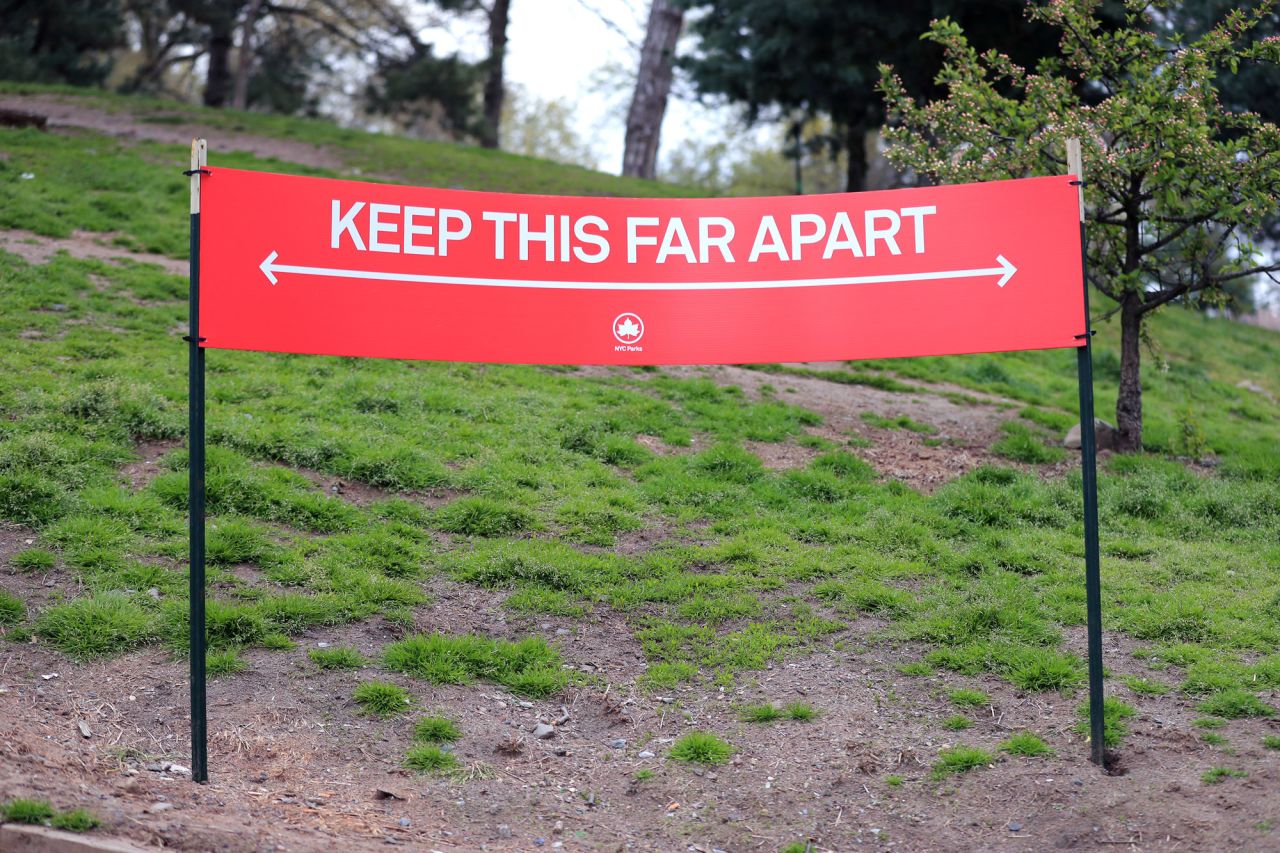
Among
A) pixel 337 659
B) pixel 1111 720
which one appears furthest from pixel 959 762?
pixel 337 659

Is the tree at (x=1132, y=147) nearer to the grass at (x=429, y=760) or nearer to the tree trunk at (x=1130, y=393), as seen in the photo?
the tree trunk at (x=1130, y=393)

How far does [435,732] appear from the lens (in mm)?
6215

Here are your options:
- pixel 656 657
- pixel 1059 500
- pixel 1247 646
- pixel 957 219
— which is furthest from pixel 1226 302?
pixel 656 657

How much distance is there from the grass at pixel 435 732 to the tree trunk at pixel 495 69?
20396 millimetres

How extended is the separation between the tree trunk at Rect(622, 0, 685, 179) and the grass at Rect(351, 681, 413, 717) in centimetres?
1715

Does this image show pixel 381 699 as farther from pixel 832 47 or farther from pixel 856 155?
pixel 856 155

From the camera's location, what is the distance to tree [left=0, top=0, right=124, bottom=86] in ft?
78.7

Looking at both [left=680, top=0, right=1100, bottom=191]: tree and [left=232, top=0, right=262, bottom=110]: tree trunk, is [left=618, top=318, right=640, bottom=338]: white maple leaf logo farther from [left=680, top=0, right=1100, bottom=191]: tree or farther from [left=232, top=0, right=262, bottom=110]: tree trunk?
[left=232, top=0, right=262, bottom=110]: tree trunk

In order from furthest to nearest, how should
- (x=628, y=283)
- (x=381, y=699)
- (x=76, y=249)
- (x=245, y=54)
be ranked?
(x=245, y=54), (x=76, y=249), (x=381, y=699), (x=628, y=283)

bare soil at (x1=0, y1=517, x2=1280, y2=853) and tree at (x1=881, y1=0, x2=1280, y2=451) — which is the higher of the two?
tree at (x1=881, y1=0, x2=1280, y2=451)

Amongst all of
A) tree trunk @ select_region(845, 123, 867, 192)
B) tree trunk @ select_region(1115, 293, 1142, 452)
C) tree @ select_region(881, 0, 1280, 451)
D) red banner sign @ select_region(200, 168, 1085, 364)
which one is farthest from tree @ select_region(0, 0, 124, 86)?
tree trunk @ select_region(1115, 293, 1142, 452)

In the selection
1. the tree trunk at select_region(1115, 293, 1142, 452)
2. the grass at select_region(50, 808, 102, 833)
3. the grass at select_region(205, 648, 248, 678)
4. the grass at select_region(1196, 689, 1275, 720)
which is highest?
the tree trunk at select_region(1115, 293, 1142, 452)

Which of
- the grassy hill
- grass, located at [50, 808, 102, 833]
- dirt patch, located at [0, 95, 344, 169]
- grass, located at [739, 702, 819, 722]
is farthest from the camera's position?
dirt patch, located at [0, 95, 344, 169]

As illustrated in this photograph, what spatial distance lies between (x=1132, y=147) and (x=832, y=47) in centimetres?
779
